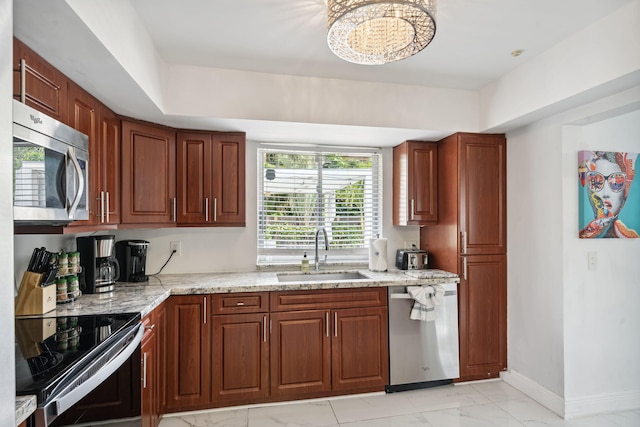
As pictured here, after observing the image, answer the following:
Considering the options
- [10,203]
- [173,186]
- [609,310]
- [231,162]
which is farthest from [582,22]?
[173,186]

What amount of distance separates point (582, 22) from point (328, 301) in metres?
2.37

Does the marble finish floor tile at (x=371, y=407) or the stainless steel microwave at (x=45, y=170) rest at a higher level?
the stainless steel microwave at (x=45, y=170)

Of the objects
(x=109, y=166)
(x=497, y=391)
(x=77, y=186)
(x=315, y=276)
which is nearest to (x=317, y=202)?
(x=315, y=276)

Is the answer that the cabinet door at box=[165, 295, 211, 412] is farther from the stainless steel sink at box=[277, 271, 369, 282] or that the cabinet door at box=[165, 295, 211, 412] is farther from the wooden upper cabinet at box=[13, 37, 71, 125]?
the wooden upper cabinet at box=[13, 37, 71, 125]

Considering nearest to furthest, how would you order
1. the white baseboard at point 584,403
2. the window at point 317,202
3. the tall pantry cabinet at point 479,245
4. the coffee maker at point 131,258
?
the white baseboard at point 584,403 → the coffee maker at point 131,258 → the tall pantry cabinet at point 479,245 → the window at point 317,202

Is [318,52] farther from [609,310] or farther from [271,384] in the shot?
[609,310]

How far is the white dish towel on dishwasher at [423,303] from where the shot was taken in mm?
2725

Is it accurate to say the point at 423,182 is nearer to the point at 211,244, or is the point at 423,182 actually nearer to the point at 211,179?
the point at 211,179

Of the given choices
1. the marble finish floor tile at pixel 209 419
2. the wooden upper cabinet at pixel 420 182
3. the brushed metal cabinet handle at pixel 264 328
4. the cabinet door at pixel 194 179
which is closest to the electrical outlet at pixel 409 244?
the wooden upper cabinet at pixel 420 182

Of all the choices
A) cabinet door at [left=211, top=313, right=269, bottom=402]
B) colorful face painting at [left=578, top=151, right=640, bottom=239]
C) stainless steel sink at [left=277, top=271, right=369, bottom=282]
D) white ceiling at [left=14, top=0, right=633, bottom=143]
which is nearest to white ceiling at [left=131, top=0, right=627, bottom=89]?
white ceiling at [left=14, top=0, right=633, bottom=143]

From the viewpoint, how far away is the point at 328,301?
Result: 266 cm

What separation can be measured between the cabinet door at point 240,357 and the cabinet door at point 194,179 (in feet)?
2.76

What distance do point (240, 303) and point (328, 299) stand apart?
665mm

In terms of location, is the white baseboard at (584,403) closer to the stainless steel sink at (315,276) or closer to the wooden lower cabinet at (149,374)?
the stainless steel sink at (315,276)
